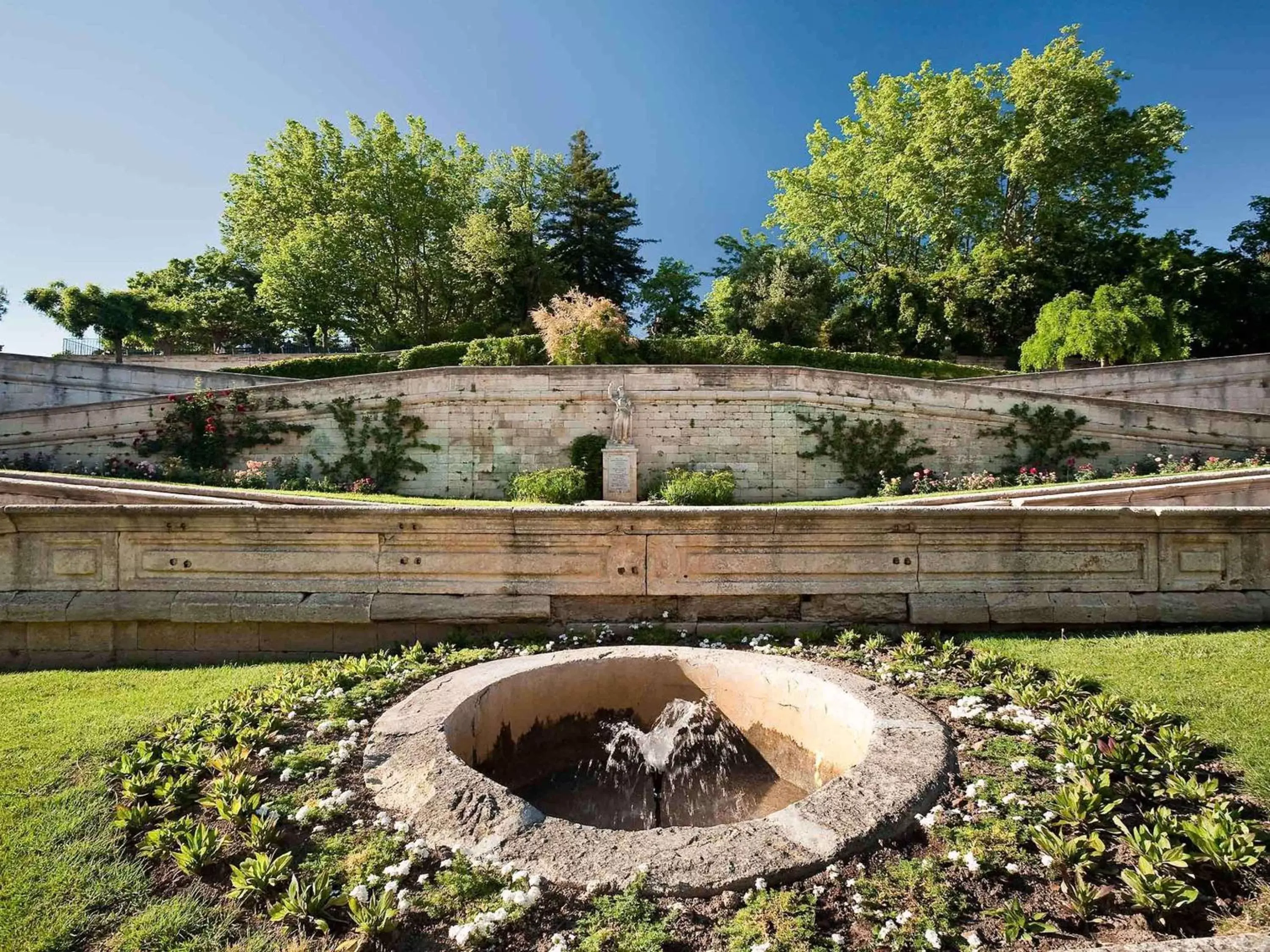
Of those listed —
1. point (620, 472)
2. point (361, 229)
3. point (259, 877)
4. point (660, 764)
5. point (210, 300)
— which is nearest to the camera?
point (259, 877)

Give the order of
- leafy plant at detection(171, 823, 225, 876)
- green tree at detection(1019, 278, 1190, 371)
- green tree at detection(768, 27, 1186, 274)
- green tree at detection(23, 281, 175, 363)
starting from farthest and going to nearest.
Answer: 1. green tree at detection(23, 281, 175, 363)
2. green tree at detection(768, 27, 1186, 274)
3. green tree at detection(1019, 278, 1190, 371)
4. leafy plant at detection(171, 823, 225, 876)

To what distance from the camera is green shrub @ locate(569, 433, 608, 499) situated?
48.6 feet

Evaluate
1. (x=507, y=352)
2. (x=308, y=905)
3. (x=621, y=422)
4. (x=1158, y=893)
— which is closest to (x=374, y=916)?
(x=308, y=905)

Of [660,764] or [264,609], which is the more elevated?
[264,609]

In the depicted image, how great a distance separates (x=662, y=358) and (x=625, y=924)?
1943cm

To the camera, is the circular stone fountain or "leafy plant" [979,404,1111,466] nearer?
the circular stone fountain

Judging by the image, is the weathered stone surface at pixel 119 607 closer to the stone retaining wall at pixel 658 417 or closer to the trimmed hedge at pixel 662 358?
the stone retaining wall at pixel 658 417

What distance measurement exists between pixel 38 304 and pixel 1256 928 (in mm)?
38771

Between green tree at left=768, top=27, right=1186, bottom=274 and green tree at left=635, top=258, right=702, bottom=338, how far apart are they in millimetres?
6423

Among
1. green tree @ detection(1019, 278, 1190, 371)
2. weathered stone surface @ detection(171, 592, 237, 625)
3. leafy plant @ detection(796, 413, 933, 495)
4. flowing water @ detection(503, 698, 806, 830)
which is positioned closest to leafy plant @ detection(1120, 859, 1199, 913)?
flowing water @ detection(503, 698, 806, 830)

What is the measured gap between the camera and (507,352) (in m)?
19.9

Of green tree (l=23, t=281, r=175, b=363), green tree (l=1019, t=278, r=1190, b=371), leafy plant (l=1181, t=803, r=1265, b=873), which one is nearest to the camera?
leafy plant (l=1181, t=803, r=1265, b=873)

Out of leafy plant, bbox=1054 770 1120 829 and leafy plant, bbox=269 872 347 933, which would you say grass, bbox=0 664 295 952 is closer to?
leafy plant, bbox=269 872 347 933

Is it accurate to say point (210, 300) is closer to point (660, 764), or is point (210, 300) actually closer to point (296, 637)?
point (296, 637)
